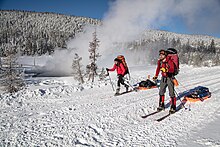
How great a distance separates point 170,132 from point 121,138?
4.50 ft

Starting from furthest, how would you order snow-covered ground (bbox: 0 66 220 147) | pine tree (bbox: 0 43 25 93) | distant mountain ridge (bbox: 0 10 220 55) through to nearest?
1. distant mountain ridge (bbox: 0 10 220 55)
2. pine tree (bbox: 0 43 25 93)
3. snow-covered ground (bbox: 0 66 220 147)

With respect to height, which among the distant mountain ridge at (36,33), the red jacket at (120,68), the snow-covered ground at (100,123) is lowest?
the snow-covered ground at (100,123)

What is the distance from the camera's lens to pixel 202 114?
242 inches

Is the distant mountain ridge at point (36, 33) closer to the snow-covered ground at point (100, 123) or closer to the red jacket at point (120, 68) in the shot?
the red jacket at point (120, 68)

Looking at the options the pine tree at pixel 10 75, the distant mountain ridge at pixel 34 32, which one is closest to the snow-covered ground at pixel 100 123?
the pine tree at pixel 10 75

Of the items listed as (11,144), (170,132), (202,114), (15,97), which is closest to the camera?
(11,144)

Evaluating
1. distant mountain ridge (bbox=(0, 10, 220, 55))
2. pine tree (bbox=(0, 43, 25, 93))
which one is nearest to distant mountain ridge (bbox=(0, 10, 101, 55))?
distant mountain ridge (bbox=(0, 10, 220, 55))

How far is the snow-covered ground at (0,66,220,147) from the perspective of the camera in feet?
13.9

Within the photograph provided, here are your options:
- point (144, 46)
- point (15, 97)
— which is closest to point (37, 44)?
point (144, 46)

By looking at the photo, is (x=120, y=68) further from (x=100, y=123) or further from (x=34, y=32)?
(x=34, y=32)

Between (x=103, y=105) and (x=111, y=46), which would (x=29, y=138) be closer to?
(x=103, y=105)

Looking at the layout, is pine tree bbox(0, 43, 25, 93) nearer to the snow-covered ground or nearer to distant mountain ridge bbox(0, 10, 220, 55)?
the snow-covered ground

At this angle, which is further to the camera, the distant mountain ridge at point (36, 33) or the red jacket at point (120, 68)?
the distant mountain ridge at point (36, 33)

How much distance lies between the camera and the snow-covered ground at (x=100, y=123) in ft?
13.9
